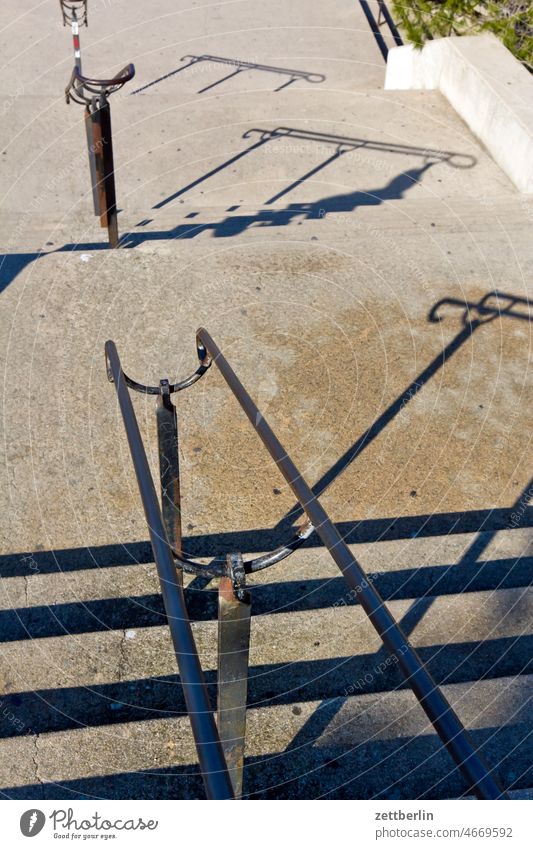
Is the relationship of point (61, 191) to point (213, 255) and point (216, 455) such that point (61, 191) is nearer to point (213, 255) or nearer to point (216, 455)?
point (213, 255)

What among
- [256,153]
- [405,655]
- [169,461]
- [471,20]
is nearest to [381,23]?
[471,20]

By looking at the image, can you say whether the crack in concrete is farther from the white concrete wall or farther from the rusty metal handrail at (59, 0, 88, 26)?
the white concrete wall

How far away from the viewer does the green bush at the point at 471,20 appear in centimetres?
877

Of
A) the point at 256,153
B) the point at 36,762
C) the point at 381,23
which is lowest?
the point at 36,762

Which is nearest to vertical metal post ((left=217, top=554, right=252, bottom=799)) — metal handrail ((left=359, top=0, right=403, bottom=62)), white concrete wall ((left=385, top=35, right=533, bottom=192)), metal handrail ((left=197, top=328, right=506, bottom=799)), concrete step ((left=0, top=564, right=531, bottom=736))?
A: metal handrail ((left=197, top=328, right=506, bottom=799))

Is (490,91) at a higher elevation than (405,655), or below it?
below

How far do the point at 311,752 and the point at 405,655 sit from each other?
47.6 inches

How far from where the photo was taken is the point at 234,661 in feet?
8.39

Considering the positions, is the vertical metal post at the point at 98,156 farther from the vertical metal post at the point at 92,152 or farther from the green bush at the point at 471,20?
the green bush at the point at 471,20

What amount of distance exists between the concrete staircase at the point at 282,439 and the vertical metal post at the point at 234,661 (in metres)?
0.30

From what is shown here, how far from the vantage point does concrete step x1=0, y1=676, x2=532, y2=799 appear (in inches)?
118

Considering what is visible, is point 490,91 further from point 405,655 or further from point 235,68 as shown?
point 405,655

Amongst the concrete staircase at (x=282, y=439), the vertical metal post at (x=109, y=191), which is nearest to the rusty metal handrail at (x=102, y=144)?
the vertical metal post at (x=109, y=191)

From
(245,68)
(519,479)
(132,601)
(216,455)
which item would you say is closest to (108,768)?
Result: (132,601)
